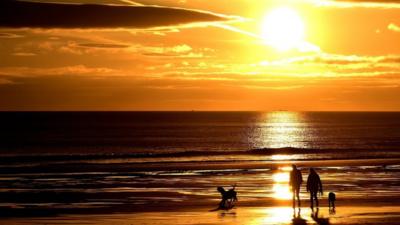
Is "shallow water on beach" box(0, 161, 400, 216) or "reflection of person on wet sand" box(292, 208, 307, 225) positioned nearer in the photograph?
"reflection of person on wet sand" box(292, 208, 307, 225)

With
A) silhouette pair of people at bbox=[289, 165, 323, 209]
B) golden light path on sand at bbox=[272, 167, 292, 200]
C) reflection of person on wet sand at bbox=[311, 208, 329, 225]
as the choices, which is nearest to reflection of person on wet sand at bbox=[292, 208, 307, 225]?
reflection of person on wet sand at bbox=[311, 208, 329, 225]

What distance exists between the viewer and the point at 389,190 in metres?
32.2

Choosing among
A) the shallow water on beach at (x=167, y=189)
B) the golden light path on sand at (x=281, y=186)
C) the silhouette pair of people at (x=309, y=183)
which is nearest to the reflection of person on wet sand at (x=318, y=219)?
the silhouette pair of people at (x=309, y=183)

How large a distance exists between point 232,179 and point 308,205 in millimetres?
12580

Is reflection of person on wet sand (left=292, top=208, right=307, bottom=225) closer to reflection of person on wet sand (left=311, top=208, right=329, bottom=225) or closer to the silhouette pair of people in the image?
reflection of person on wet sand (left=311, top=208, right=329, bottom=225)

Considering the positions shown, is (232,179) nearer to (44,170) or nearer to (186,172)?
(186,172)

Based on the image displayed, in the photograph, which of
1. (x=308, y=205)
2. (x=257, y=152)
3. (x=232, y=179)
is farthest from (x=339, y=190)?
(x=257, y=152)

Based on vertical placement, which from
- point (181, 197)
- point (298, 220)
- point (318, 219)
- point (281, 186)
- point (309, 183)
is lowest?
point (298, 220)

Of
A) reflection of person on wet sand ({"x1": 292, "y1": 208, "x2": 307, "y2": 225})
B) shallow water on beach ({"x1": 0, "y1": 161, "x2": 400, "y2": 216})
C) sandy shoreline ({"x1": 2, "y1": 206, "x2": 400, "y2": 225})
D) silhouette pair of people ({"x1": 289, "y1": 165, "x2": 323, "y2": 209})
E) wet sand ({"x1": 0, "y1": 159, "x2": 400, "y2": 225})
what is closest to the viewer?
reflection of person on wet sand ({"x1": 292, "y1": 208, "x2": 307, "y2": 225})

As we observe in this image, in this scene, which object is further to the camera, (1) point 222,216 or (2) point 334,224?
(1) point 222,216

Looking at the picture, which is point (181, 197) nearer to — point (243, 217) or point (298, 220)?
point (243, 217)

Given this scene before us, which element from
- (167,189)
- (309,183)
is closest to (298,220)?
(309,183)

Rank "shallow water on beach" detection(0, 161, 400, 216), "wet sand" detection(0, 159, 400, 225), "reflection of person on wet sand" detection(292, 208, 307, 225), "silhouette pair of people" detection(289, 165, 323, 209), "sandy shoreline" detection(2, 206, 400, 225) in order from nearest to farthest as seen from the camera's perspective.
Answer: "reflection of person on wet sand" detection(292, 208, 307, 225) → "sandy shoreline" detection(2, 206, 400, 225) → "wet sand" detection(0, 159, 400, 225) → "silhouette pair of people" detection(289, 165, 323, 209) → "shallow water on beach" detection(0, 161, 400, 216)

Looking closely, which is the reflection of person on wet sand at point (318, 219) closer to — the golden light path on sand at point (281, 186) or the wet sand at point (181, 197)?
the wet sand at point (181, 197)
